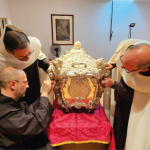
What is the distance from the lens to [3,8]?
251 centimetres

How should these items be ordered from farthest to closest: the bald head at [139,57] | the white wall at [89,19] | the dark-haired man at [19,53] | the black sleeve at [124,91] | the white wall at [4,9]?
1. the white wall at [89,19]
2. the white wall at [4,9]
3. the black sleeve at [124,91]
4. the dark-haired man at [19,53]
5. the bald head at [139,57]

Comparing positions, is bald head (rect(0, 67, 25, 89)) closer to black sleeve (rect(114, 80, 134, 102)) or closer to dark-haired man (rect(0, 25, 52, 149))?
dark-haired man (rect(0, 25, 52, 149))

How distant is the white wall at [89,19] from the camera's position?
285cm

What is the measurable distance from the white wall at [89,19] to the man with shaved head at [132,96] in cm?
203

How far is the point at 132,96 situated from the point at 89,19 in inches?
95.2

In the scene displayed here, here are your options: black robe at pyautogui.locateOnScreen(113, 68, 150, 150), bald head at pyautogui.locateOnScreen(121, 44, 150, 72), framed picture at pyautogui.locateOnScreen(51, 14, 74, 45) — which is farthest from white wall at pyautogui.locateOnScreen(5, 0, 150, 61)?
bald head at pyautogui.locateOnScreen(121, 44, 150, 72)

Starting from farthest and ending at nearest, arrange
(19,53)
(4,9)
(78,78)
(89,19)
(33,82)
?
(89,19) < (4,9) < (33,82) < (78,78) < (19,53)

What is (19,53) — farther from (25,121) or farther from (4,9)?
(4,9)

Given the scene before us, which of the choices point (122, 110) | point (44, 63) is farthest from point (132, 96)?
point (44, 63)

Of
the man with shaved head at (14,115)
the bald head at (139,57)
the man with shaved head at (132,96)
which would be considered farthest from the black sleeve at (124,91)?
the man with shaved head at (14,115)

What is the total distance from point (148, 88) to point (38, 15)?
8.98ft

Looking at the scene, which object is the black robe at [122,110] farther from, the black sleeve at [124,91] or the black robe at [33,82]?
the black robe at [33,82]

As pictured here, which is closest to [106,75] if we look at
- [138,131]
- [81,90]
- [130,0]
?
[81,90]

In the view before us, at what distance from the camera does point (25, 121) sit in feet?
2.78
